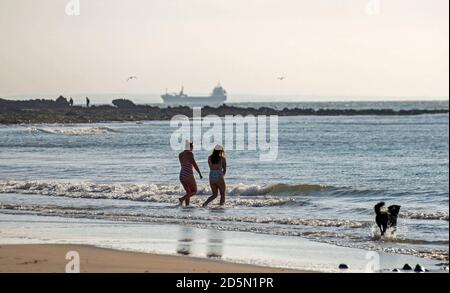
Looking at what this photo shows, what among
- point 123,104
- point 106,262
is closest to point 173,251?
point 106,262

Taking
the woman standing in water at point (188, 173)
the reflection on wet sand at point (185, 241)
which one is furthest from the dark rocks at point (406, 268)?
the woman standing in water at point (188, 173)

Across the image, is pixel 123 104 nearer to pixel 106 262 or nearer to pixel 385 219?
pixel 385 219

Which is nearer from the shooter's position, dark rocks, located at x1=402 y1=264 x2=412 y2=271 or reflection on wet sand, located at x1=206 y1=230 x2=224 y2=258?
dark rocks, located at x1=402 y1=264 x2=412 y2=271

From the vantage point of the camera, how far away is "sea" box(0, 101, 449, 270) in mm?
15625

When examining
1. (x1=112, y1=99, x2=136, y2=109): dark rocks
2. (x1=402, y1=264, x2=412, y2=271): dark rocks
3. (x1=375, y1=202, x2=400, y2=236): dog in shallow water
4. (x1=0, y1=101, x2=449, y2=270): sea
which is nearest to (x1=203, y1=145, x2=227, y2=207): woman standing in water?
(x1=0, y1=101, x2=449, y2=270): sea

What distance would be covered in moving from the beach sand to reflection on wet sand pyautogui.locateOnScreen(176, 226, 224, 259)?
0.61 meters

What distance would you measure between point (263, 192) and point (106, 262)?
1156 centimetres

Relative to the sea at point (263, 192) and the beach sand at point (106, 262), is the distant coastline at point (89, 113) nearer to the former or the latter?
the sea at point (263, 192)

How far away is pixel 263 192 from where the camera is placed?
22844 millimetres

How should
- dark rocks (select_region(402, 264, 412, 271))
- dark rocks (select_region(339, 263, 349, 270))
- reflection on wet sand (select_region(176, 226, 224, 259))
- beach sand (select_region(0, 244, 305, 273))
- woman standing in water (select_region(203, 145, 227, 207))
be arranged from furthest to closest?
woman standing in water (select_region(203, 145, 227, 207))
reflection on wet sand (select_region(176, 226, 224, 259))
dark rocks (select_region(339, 263, 349, 270))
dark rocks (select_region(402, 264, 412, 271))
beach sand (select_region(0, 244, 305, 273))

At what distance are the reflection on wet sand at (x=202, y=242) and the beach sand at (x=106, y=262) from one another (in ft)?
2.01

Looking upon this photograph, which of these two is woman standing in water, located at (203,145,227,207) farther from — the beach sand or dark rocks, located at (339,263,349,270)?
dark rocks, located at (339,263,349,270)
